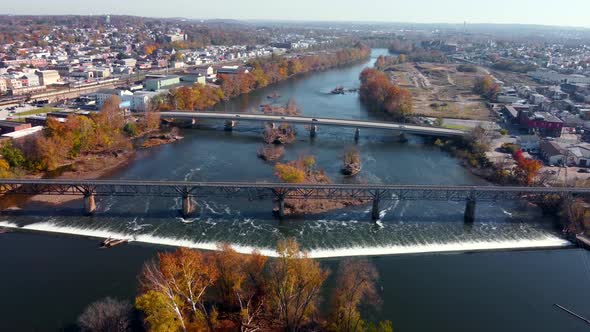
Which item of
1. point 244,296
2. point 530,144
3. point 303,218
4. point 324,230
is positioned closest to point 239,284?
point 244,296

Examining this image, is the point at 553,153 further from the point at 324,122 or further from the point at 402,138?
the point at 324,122

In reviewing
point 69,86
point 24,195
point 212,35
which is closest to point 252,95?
point 69,86

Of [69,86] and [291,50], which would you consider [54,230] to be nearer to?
[69,86]

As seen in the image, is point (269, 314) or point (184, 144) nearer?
point (269, 314)

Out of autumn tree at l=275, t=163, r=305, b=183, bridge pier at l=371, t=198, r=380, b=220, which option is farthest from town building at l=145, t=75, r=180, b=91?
bridge pier at l=371, t=198, r=380, b=220

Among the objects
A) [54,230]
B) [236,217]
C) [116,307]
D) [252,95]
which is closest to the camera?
[116,307]

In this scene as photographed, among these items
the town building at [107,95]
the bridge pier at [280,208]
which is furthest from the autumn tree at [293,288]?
the town building at [107,95]

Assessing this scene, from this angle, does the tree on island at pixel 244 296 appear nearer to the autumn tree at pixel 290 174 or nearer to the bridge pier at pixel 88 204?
the bridge pier at pixel 88 204

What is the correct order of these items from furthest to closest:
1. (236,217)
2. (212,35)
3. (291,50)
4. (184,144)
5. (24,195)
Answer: (212,35), (291,50), (184,144), (24,195), (236,217)
